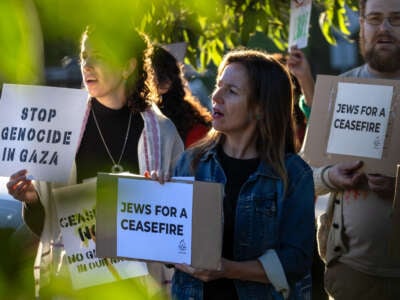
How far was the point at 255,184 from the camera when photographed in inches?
99.1

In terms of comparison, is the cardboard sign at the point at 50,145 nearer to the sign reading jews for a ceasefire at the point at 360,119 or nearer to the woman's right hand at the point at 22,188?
the woman's right hand at the point at 22,188

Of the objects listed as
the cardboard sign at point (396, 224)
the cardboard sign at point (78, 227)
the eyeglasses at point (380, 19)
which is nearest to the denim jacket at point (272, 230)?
the cardboard sign at point (396, 224)

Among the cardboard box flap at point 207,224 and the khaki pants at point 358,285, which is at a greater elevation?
the cardboard box flap at point 207,224

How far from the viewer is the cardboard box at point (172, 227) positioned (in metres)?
2.28

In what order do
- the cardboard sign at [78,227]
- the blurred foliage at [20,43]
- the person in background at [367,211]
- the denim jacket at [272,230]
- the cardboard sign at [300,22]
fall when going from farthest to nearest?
1. the cardboard sign at [300,22]
2. the person in background at [367,211]
3. the cardboard sign at [78,227]
4. the denim jacket at [272,230]
5. the blurred foliage at [20,43]

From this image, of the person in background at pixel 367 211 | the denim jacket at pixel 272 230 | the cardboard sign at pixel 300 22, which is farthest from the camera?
the cardboard sign at pixel 300 22

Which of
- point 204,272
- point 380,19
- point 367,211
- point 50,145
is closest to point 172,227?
point 204,272

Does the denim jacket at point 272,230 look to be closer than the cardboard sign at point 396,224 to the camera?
Yes

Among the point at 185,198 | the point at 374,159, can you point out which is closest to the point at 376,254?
the point at 374,159

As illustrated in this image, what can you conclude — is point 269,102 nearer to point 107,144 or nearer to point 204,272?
point 204,272

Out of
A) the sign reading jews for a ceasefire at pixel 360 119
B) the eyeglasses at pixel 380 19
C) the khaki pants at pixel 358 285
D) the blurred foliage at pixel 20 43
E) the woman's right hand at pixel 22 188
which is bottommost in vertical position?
the khaki pants at pixel 358 285

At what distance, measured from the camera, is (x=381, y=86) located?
3209 mm

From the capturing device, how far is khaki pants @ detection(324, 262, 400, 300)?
343 centimetres

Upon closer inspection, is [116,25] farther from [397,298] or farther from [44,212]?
[397,298]
